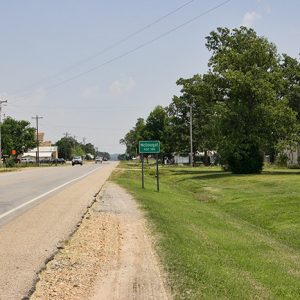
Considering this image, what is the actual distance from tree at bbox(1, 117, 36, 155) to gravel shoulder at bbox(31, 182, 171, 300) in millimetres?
107560

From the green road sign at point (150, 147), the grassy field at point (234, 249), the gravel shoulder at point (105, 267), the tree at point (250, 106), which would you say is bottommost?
the grassy field at point (234, 249)

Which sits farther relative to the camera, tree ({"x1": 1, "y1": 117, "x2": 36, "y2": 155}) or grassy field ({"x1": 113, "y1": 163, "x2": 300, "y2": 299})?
tree ({"x1": 1, "y1": 117, "x2": 36, "y2": 155})

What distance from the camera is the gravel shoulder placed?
6.63 metres

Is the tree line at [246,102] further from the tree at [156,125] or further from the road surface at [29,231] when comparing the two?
the tree at [156,125]

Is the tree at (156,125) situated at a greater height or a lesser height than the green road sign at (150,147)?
greater

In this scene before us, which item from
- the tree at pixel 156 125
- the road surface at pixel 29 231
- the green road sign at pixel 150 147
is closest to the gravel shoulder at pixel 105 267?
the road surface at pixel 29 231

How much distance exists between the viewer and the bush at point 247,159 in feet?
145

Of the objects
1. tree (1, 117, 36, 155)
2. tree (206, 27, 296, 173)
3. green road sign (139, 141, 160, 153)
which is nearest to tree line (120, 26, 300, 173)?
tree (206, 27, 296, 173)

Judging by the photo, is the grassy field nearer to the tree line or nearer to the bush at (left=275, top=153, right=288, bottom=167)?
the tree line

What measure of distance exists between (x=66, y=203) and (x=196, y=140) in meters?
69.6

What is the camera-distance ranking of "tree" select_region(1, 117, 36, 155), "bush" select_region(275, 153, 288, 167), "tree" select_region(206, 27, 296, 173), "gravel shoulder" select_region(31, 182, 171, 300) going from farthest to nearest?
"tree" select_region(1, 117, 36, 155) < "bush" select_region(275, 153, 288, 167) < "tree" select_region(206, 27, 296, 173) < "gravel shoulder" select_region(31, 182, 171, 300)

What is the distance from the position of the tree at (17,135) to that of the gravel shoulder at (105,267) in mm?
107560

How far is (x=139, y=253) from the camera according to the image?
9.23 metres

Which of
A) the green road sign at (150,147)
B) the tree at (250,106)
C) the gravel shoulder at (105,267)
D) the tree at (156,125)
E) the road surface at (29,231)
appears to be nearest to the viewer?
the gravel shoulder at (105,267)
